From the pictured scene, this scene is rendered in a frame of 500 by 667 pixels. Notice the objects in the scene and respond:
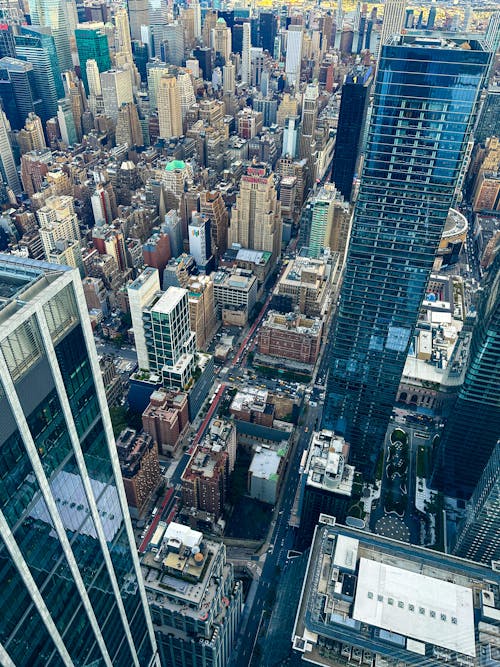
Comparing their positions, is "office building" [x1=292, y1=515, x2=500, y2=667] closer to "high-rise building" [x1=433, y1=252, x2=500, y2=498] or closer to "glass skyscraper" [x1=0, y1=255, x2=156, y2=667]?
"glass skyscraper" [x1=0, y1=255, x2=156, y2=667]

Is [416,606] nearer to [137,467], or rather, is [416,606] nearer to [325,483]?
[325,483]

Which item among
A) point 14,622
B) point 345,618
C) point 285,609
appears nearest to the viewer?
point 14,622

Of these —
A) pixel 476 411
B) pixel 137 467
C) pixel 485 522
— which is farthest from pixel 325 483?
pixel 137 467

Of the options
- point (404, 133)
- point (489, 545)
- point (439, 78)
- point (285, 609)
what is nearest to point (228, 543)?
point (285, 609)

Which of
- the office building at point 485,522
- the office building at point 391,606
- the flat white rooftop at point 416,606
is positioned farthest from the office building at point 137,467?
the office building at point 485,522

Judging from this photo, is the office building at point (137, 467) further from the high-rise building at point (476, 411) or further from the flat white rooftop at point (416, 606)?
the high-rise building at point (476, 411)

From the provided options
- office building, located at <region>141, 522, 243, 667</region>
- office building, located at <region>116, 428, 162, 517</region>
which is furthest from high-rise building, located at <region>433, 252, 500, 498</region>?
office building, located at <region>116, 428, 162, 517</region>

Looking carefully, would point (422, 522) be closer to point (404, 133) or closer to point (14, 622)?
point (404, 133)
